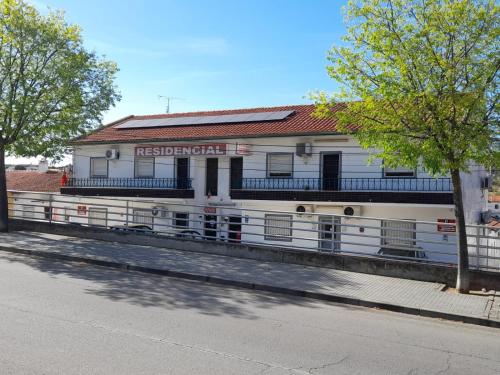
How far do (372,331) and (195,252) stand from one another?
777 cm

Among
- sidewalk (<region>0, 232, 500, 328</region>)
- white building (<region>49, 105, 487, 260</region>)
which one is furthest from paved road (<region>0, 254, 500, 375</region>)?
white building (<region>49, 105, 487, 260</region>)

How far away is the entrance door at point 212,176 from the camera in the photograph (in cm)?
2925

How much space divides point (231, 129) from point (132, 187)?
7104 mm

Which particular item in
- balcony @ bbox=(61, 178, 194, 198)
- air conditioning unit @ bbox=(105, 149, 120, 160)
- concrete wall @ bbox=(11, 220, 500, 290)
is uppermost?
air conditioning unit @ bbox=(105, 149, 120, 160)

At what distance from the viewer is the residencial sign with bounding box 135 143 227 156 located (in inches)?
1083

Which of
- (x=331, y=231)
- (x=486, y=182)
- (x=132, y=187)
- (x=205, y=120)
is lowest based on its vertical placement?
(x=331, y=231)

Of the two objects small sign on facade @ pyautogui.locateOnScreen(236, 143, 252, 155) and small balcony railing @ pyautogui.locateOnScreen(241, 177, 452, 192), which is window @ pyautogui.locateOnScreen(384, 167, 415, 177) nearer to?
small balcony railing @ pyautogui.locateOnScreen(241, 177, 452, 192)

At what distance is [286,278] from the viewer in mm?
11219

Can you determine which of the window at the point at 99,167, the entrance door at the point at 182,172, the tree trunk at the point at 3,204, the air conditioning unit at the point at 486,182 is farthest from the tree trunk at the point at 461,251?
the window at the point at 99,167

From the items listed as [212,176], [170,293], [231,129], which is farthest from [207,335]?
[212,176]

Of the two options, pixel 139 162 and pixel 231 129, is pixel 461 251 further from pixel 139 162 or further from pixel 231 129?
pixel 139 162

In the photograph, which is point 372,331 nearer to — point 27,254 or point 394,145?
point 394,145

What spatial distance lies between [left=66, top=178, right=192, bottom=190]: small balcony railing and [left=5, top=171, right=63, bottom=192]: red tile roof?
5.99 meters

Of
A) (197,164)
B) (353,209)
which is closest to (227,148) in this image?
(197,164)
